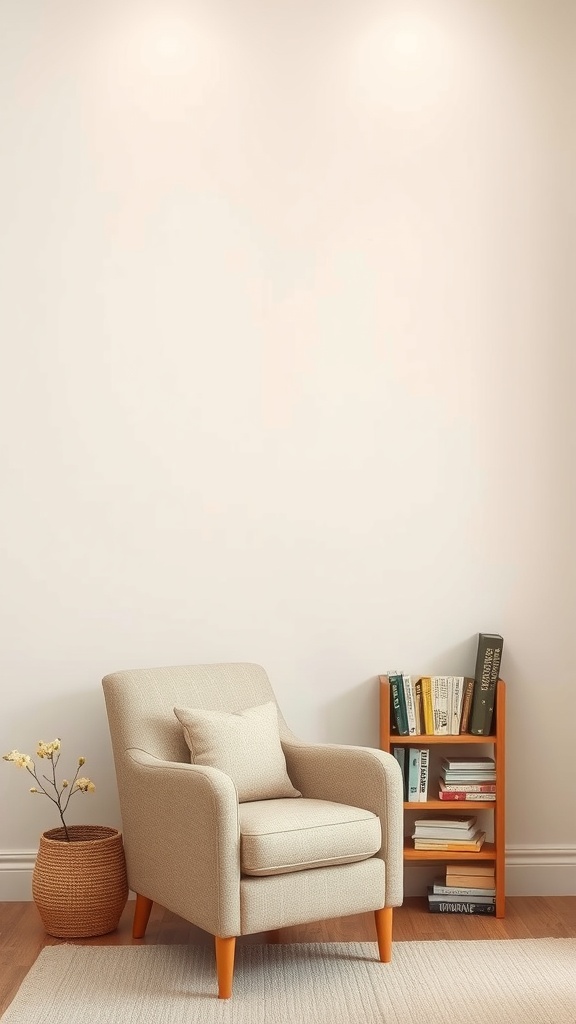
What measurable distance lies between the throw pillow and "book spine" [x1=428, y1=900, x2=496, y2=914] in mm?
707

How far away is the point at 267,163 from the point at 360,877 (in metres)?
2.51

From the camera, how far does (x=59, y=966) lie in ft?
9.82

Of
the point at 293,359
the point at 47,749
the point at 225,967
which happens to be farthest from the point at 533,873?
the point at 293,359

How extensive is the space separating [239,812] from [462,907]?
3.37ft

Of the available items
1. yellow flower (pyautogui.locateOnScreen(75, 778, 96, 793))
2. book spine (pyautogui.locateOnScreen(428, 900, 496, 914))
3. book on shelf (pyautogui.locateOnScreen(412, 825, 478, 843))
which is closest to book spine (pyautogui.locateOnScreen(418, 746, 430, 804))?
book on shelf (pyautogui.locateOnScreen(412, 825, 478, 843))

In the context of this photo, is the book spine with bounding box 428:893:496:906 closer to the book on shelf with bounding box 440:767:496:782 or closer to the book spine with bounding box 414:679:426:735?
the book on shelf with bounding box 440:767:496:782

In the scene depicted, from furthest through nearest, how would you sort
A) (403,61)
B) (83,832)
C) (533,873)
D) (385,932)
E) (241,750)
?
(403,61), (533,873), (83,832), (241,750), (385,932)

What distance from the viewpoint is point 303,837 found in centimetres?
282

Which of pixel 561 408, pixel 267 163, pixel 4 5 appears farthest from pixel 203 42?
pixel 561 408

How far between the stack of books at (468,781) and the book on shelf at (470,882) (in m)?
0.27

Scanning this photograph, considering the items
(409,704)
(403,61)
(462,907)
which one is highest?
(403,61)

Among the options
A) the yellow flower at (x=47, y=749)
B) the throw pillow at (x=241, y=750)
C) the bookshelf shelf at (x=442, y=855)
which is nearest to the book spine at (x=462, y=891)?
the bookshelf shelf at (x=442, y=855)

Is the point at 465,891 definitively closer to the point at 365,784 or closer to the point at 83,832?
the point at 365,784

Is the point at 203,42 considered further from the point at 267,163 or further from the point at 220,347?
the point at 220,347
